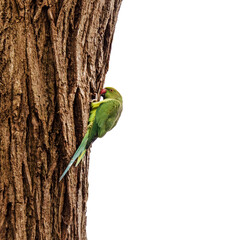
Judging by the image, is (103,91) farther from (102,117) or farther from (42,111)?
(42,111)

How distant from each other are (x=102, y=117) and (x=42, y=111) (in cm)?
52

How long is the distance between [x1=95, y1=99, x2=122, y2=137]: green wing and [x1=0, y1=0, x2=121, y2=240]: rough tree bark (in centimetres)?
16

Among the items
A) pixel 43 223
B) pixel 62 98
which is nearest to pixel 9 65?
pixel 62 98

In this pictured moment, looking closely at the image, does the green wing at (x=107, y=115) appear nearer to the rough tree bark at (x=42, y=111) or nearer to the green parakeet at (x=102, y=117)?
the green parakeet at (x=102, y=117)

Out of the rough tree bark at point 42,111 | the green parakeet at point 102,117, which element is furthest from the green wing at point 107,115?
the rough tree bark at point 42,111

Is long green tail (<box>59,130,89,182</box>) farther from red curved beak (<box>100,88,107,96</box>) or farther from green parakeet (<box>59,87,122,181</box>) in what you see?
red curved beak (<box>100,88,107,96</box>)

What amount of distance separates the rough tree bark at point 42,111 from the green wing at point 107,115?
16 centimetres

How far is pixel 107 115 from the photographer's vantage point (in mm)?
2570

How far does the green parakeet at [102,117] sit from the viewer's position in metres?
2.31

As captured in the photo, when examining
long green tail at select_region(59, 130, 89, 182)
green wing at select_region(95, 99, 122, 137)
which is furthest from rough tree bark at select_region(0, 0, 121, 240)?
green wing at select_region(95, 99, 122, 137)

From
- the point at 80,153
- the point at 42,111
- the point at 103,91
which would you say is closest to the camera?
the point at 42,111

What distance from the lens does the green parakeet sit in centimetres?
231

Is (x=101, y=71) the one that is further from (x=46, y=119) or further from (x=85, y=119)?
(x=46, y=119)

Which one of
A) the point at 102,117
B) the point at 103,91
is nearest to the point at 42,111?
the point at 102,117
